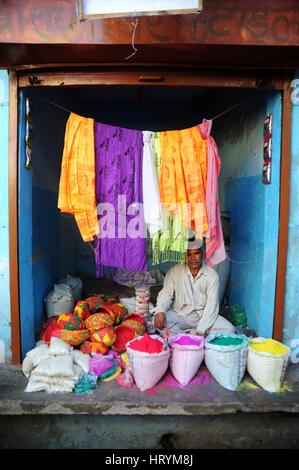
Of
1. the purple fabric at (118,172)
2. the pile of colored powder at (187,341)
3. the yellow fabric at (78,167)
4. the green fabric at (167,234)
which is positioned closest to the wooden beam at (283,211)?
the pile of colored powder at (187,341)

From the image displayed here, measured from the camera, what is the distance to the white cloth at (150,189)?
363 centimetres

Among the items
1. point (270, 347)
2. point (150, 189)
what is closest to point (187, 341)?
point (270, 347)

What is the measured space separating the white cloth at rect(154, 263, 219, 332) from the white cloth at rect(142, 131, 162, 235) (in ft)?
2.59

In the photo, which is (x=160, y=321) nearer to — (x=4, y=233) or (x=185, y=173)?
(x=185, y=173)

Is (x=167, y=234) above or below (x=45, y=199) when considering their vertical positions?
below

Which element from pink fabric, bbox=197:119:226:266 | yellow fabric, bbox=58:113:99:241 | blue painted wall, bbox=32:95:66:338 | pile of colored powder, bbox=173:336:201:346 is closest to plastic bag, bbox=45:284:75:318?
blue painted wall, bbox=32:95:66:338

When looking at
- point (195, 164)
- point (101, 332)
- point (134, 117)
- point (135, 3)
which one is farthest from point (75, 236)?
point (135, 3)

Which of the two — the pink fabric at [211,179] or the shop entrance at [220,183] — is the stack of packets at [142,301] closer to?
the shop entrance at [220,183]

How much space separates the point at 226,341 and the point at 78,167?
2260mm


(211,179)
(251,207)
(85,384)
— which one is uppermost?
(211,179)

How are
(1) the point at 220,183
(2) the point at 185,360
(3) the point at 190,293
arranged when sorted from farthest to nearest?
(1) the point at 220,183 < (3) the point at 190,293 < (2) the point at 185,360

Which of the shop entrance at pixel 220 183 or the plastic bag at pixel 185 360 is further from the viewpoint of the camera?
the shop entrance at pixel 220 183

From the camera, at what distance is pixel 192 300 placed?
13.6 feet

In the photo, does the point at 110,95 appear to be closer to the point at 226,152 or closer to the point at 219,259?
the point at 226,152
